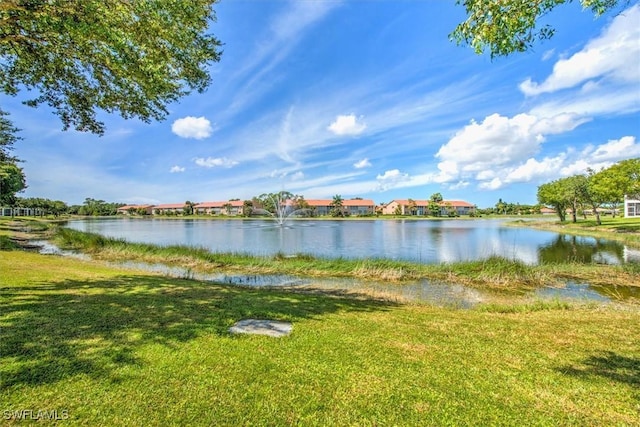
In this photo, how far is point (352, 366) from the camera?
3736 millimetres

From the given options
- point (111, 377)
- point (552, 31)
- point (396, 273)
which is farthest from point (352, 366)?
point (396, 273)

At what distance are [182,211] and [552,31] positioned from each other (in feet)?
491

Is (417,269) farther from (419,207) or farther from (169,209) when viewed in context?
(169,209)

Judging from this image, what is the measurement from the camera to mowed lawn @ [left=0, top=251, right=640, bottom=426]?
2.85m

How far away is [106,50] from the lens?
5.73 meters

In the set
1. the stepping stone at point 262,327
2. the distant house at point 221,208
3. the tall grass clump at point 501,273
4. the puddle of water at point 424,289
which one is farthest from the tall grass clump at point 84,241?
the distant house at point 221,208

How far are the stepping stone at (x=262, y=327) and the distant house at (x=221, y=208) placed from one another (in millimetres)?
123831

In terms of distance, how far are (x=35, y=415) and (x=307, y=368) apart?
8.47ft

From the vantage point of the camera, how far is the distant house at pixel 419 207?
116 metres

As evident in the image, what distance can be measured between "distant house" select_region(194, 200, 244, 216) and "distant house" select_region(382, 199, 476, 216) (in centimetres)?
6206

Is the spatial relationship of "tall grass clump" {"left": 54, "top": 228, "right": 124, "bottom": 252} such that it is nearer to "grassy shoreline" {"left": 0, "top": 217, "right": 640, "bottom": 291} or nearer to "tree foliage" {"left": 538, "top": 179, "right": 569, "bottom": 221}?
"grassy shoreline" {"left": 0, "top": 217, "right": 640, "bottom": 291}

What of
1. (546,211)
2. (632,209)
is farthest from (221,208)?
(546,211)

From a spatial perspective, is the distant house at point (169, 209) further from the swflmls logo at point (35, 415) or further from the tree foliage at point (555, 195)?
the swflmls logo at point (35, 415)

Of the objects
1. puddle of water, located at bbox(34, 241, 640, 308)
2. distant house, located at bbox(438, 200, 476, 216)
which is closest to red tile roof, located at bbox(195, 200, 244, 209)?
distant house, located at bbox(438, 200, 476, 216)
